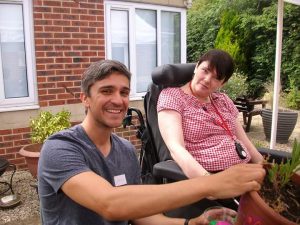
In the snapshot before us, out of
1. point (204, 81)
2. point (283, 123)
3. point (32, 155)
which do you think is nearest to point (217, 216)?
point (204, 81)

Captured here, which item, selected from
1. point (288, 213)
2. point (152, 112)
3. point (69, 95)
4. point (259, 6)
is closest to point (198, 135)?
point (152, 112)

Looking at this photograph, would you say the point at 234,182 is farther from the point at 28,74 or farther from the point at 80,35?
the point at 80,35

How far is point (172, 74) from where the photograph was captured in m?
2.69

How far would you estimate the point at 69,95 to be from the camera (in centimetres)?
455

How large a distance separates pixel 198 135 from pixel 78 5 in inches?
112

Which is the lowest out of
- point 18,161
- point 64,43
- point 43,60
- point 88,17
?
point 18,161

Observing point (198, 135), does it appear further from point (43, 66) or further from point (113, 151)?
point (43, 66)

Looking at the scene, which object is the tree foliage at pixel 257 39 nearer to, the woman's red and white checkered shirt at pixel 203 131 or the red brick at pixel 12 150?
the red brick at pixel 12 150

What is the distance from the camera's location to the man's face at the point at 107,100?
142 centimetres

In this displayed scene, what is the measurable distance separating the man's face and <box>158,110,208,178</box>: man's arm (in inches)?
30.5

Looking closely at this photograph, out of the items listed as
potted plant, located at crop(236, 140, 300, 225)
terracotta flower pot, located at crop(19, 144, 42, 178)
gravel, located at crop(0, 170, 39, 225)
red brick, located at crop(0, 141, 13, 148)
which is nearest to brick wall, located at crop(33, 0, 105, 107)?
red brick, located at crop(0, 141, 13, 148)

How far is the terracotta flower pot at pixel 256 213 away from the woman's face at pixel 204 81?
1554mm

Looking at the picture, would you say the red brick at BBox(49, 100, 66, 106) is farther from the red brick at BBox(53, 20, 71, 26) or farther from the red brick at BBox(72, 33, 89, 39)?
the red brick at BBox(53, 20, 71, 26)

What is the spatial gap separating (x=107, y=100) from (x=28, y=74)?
3.16 metres
